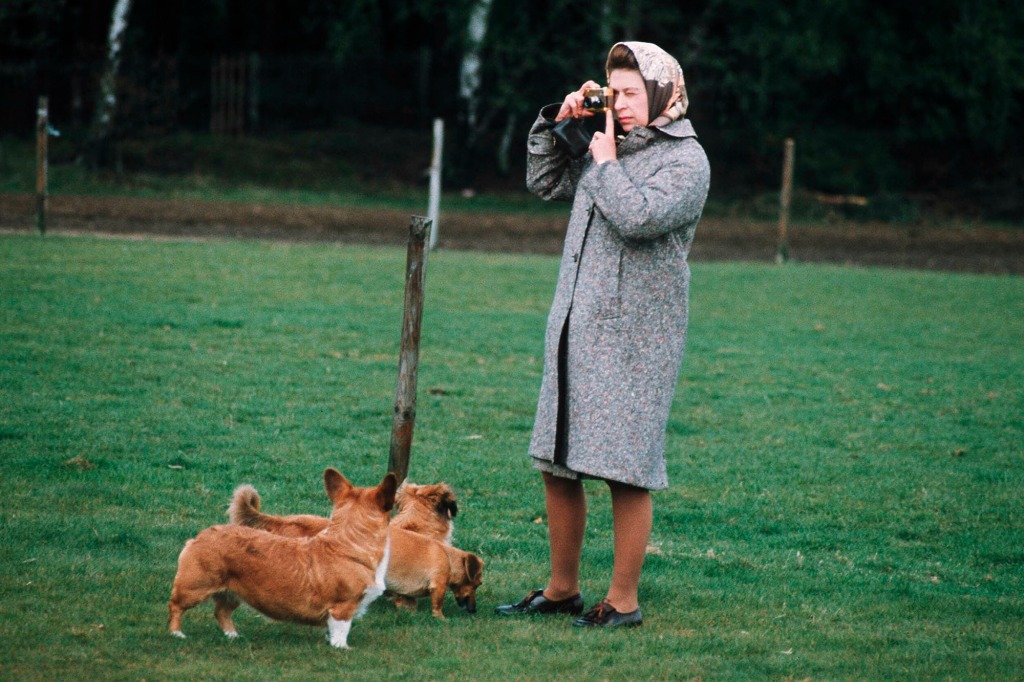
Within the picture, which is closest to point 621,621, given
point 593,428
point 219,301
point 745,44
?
point 593,428

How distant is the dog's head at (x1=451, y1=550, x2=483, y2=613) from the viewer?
4.89 meters

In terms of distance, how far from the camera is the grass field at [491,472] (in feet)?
14.6

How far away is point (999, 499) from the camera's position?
23.7 feet

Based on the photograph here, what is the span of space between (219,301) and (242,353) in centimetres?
275

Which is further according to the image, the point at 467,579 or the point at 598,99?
the point at 467,579

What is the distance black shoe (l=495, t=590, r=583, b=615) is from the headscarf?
187 cm

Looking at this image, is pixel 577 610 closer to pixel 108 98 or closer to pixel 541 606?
pixel 541 606

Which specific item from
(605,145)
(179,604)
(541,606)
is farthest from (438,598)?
(605,145)

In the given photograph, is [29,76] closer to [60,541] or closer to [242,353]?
[242,353]

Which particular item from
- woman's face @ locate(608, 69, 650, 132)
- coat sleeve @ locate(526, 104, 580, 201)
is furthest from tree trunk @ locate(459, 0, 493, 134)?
woman's face @ locate(608, 69, 650, 132)

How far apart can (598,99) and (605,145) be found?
0.63 feet

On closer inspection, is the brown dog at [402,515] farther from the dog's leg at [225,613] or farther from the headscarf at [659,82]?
the headscarf at [659,82]

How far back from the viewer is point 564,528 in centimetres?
477

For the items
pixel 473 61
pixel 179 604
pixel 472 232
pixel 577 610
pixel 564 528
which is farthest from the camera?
pixel 473 61
